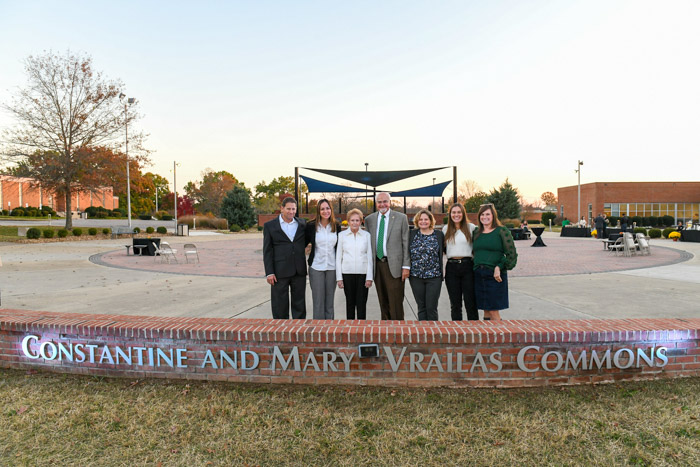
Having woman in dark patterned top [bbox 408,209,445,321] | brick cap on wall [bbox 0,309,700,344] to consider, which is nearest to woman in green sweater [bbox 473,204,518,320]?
woman in dark patterned top [bbox 408,209,445,321]

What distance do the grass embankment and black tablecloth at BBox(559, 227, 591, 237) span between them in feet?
88.4

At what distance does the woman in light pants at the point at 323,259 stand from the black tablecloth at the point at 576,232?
27432 mm

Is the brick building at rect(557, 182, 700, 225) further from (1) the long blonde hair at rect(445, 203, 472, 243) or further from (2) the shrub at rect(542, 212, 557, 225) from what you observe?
(1) the long blonde hair at rect(445, 203, 472, 243)

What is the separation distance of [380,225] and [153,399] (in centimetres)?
267

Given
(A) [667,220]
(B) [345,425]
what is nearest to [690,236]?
(B) [345,425]

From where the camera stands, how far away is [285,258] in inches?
180

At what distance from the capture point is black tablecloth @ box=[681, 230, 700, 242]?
19.7 metres

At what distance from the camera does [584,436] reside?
275cm

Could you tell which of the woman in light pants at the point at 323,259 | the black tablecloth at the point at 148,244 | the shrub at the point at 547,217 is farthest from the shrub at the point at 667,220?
the woman in light pants at the point at 323,259

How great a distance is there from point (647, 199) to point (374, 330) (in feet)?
198

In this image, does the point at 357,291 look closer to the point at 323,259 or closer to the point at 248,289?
the point at 323,259

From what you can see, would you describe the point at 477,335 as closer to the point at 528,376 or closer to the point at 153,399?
the point at 528,376

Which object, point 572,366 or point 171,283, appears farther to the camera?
point 171,283

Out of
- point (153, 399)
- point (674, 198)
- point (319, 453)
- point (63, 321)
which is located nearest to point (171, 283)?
point (63, 321)
